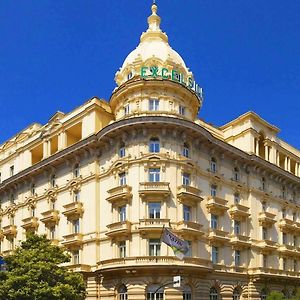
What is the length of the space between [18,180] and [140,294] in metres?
24.5

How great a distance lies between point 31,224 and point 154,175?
17.8 metres

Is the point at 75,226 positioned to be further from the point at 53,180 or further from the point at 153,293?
the point at 153,293

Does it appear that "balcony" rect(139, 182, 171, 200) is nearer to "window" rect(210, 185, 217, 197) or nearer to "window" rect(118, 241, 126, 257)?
"window" rect(118, 241, 126, 257)

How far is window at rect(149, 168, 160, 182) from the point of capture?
41.9 meters

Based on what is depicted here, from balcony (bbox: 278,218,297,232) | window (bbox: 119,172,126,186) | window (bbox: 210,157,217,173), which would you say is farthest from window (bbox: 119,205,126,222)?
balcony (bbox: 278,218,297,232)

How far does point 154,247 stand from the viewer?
132 ft

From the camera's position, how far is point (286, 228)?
55.3 metres

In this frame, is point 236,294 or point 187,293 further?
point 236,294

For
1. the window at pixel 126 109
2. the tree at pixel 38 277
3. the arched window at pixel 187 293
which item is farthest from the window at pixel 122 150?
the arched window at pixel 187 293

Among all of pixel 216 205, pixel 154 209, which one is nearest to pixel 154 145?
pixel 154 209

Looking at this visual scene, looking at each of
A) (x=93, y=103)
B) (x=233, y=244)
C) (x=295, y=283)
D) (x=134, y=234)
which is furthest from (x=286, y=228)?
(x=93, y=103)

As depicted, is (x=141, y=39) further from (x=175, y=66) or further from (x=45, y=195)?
(x=45, y=195)

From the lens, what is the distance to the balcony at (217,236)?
44.1 metres

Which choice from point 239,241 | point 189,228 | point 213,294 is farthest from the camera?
point 239,241
